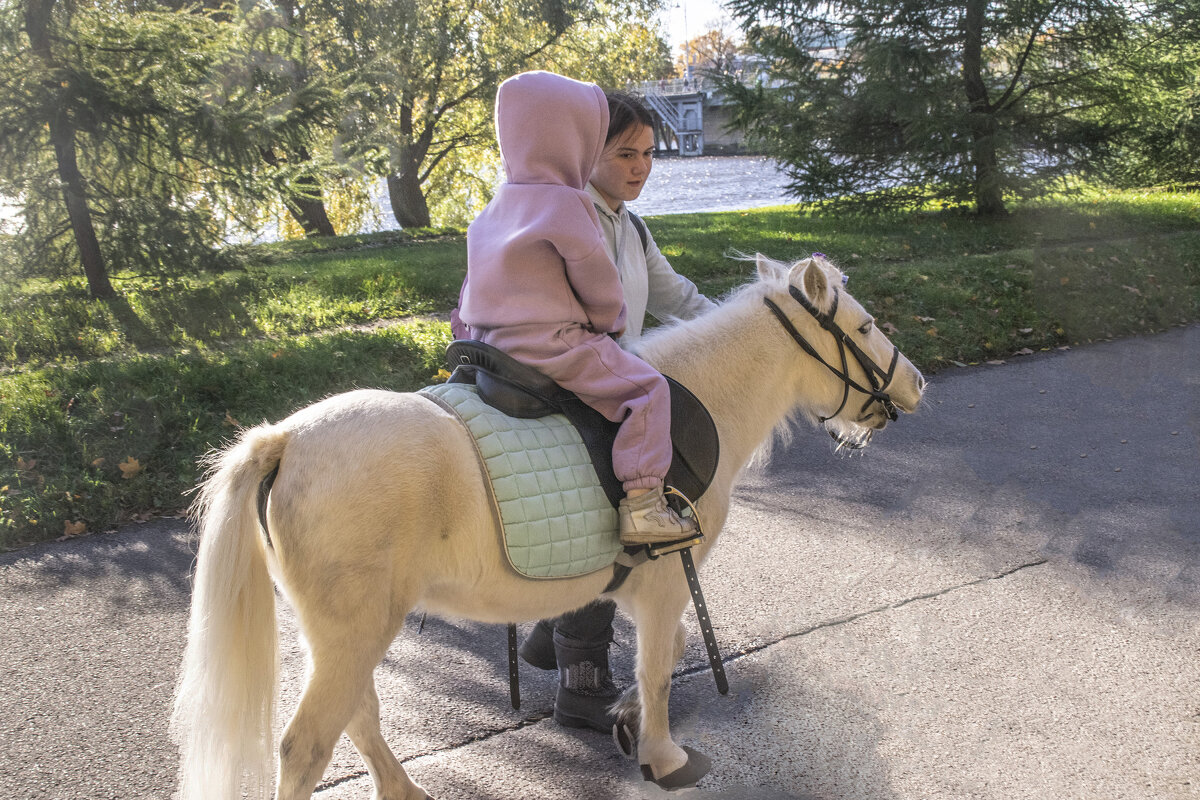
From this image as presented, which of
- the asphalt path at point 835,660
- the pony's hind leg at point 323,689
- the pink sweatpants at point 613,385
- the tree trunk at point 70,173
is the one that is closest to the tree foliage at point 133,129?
the tree trunk at point 70,173

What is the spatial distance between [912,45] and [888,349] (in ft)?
Result: 35.6

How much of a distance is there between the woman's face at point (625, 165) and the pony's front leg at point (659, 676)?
1.41 meters

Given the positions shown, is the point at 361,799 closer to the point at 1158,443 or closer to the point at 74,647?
the point at 74,647

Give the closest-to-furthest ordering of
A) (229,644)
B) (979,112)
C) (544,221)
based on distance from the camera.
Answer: (229,644) → (544,221) → (979,112)

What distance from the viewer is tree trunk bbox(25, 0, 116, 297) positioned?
7418mm

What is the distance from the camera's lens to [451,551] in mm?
2410

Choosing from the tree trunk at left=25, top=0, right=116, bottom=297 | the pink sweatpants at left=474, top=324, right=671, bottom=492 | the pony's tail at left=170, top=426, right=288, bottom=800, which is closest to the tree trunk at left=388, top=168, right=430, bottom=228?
the tree trunk at left=25, top=0, right=116, bottom=297

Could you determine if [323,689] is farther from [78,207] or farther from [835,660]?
[78,207]

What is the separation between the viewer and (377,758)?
274 centimetres

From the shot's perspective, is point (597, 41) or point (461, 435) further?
point (597, 41)

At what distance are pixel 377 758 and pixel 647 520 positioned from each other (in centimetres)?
116

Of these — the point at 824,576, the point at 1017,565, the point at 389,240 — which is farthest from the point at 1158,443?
the point at 389,240

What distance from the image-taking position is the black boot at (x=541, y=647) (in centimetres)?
366

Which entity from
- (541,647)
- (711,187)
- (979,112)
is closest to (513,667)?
(541,647)
